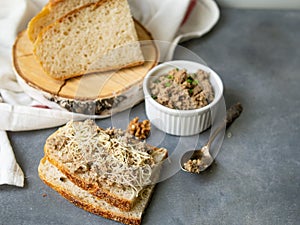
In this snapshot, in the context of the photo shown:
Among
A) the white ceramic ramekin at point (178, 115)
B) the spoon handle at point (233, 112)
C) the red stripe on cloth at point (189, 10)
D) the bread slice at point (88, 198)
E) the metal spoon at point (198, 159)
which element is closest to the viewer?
the bread slice at point (88, 198)

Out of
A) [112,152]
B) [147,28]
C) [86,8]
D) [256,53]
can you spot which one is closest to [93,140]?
[112,152]

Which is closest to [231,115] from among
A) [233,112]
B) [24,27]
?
[233,112]

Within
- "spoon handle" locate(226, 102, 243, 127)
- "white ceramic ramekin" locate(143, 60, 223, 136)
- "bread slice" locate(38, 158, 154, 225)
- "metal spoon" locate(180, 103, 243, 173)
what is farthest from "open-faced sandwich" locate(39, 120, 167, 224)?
"spoon handle" locate(226, 102, 243, 127)

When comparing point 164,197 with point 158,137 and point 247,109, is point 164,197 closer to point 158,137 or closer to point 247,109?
point 158,137

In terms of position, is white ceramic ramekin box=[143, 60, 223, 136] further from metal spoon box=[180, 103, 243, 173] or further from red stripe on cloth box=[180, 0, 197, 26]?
red stripe on cloth box=[180, 0, 197, 26]

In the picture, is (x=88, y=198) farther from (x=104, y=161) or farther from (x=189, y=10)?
(x=189, y=10)

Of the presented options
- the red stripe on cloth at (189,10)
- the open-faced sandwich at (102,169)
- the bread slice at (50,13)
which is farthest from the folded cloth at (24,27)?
the bread slice at (50,13)

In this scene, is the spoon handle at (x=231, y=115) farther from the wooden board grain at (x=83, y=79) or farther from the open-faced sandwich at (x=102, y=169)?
the wooden board grain at (x=83, y=79)
